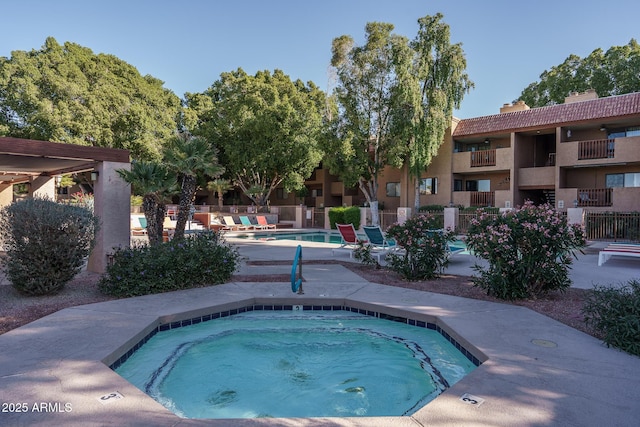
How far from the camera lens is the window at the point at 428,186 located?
28109 millimetres

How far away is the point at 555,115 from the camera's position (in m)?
22.9

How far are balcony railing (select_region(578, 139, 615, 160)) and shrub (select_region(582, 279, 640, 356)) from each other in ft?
67.1

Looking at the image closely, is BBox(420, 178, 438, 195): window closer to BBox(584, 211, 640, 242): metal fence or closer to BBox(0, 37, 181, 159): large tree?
BBox(584, 211, 640, 242): metal fence

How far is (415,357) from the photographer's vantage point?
5.09 metres

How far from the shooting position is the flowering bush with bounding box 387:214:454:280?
845cm

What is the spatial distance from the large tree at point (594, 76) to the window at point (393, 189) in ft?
48.0

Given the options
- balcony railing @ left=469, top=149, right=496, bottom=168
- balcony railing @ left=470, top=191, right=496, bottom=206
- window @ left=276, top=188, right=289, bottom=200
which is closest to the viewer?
balcony railing @ left=469, top=149, right=496, bottom=168

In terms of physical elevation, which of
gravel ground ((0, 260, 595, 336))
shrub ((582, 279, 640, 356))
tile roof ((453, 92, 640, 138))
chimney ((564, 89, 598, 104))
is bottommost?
gravel ground ((0, 260, 595, 336))

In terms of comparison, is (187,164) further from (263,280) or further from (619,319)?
(619,319)

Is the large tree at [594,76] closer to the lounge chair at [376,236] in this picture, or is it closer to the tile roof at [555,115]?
the tile roof at [555,115]

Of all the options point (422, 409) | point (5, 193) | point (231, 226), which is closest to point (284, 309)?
point (422, 409)

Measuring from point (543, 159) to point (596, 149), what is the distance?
444 cm

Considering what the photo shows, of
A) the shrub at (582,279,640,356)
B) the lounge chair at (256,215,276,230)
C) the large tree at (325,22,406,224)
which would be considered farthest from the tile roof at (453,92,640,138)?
the shrub at (582,279,640,356)

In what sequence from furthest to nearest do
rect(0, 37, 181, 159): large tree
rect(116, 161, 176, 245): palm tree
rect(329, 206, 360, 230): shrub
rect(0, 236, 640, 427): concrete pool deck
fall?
rect(329, 206, 360, 230): shrub
rect(0, 37, 181, 159): large tree
rect(116, 161, 176, 245): palm tree
rect(0, 236, 640, 427): concrete pool deck
